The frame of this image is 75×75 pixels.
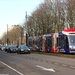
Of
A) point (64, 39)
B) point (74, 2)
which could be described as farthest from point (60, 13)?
point (64, 39)

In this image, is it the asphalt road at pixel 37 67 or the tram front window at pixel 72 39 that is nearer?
the asphalt road at pixel 37 67

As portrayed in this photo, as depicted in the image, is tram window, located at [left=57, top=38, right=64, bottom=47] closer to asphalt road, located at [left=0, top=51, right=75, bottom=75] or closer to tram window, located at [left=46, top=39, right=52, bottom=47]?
tram window, located at [left=46, top=39, right=52, bottom=47]

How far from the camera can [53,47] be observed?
51312 mm

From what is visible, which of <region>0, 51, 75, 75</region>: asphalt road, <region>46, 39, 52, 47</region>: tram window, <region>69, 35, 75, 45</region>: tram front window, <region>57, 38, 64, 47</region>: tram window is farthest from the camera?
<region>46, 39, 52, 47</region>: tram window

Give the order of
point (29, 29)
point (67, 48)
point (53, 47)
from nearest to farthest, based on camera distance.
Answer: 1. point (67, 48)
2. point (53, 47)
3. point (29, 29)

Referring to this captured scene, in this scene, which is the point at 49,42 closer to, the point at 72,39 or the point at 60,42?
the point at 60,42

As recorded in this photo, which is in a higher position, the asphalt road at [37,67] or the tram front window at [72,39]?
the tram front window at [72,39]

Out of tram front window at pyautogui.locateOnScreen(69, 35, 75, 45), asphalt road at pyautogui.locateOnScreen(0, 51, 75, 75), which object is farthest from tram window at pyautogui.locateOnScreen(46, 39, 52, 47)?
asphalt road at pyautogui.locateOnScreen(0, 51, 75, 75)

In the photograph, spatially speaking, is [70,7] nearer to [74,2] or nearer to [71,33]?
[74,2]

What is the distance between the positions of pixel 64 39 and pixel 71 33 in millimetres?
1413

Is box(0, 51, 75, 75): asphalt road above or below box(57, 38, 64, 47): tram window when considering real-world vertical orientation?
below

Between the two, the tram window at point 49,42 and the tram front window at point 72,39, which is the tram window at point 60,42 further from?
the tram window at point 49,42

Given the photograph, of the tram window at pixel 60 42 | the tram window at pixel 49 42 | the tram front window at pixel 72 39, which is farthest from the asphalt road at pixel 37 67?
the tram window at pixel 49 42

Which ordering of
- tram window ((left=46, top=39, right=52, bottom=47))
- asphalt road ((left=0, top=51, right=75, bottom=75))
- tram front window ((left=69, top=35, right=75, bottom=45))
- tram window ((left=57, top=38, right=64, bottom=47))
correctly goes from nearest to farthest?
asphalt road ((left=0, top=51, right=75, bottom=75)) → tram front window ((left=69, top=35, right=75, bottom=45)) → tram window ((left=57, top=38, right=64, bottom=47)) → tram window ((left=46, top=39, right=52, bottom=47))
